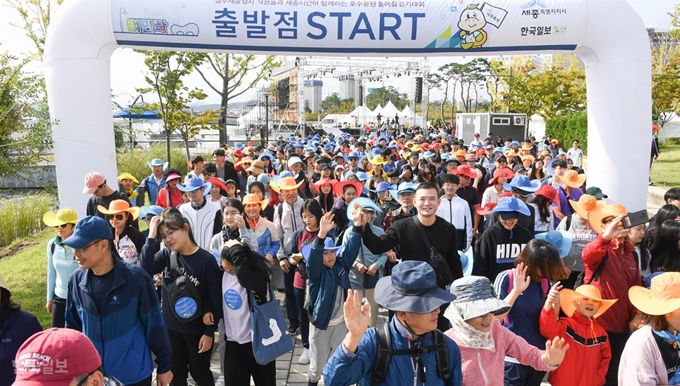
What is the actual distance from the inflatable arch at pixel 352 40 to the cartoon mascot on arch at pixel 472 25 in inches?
0.6

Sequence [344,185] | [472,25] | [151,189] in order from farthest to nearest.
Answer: [151,189] → [472,25] → [344,185]

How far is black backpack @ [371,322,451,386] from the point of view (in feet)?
7.66

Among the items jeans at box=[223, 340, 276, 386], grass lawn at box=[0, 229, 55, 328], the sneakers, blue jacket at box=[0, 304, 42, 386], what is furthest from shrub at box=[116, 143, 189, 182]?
blue jacket at box=[0, 304, 42, 386]

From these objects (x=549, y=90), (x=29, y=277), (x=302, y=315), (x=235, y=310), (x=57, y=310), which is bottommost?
(x=29, y=277)

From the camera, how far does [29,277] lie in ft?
25.5

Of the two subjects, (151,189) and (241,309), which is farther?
(151,189)

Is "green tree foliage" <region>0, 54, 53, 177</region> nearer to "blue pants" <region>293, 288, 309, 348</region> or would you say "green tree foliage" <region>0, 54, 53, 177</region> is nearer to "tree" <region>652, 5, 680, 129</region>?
"blue pants" <region>293, 288, 309, 348</region>

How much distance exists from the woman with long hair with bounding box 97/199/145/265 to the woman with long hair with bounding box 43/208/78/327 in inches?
16.0

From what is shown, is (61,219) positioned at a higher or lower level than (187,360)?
higher

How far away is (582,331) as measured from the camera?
3.30 metres

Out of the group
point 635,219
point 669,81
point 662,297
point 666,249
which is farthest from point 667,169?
point 662,297

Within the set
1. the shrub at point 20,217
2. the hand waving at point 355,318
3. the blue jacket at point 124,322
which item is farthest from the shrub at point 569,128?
the hand waving at point 355,318

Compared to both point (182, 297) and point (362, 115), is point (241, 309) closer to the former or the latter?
point (182, 297)

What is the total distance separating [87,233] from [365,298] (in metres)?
3.00
